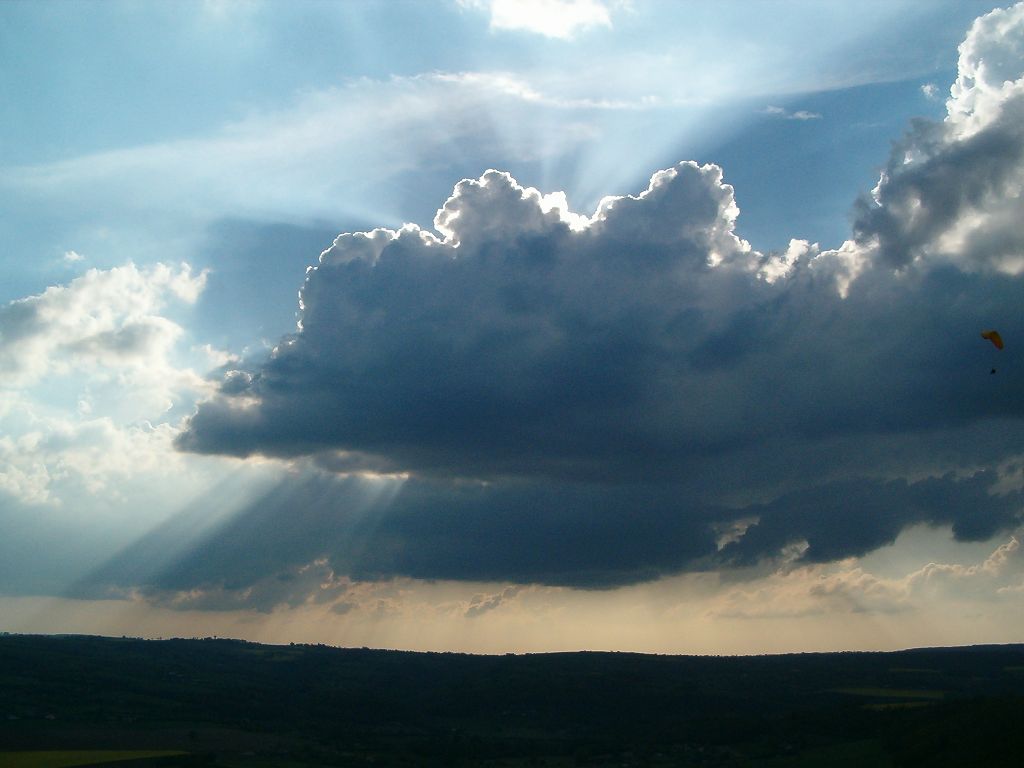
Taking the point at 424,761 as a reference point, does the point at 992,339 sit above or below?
above

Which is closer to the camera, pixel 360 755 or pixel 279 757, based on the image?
pixel 279 757

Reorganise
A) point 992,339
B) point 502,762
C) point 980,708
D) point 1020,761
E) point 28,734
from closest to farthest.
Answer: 1. point 992,339
2. point 1020,761
3. point 980,708
4. point 28,734
5. point 502,762

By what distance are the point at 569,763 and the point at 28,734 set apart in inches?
3940

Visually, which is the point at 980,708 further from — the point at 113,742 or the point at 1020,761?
the point at 113,742

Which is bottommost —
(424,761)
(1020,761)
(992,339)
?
(424,761)

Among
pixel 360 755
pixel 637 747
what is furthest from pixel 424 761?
pixel 637 747

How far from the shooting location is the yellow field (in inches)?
5625

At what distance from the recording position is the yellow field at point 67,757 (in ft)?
469

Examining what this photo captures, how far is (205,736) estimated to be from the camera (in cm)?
19662

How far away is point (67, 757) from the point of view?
152000 millimetres

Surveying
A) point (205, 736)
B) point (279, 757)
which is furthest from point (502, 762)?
point (205, 736)

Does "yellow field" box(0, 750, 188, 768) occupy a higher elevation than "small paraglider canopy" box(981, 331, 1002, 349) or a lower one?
lower

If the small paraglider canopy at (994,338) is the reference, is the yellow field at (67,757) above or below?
below

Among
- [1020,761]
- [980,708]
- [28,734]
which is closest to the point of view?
[1020,761]
